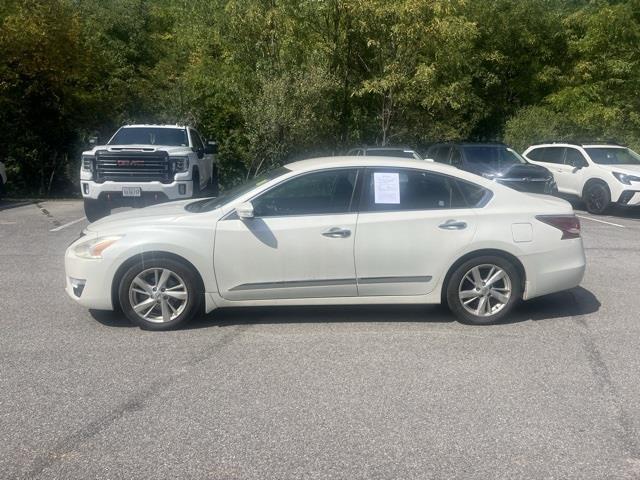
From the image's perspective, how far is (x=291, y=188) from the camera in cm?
707

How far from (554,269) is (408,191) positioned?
1.59 m

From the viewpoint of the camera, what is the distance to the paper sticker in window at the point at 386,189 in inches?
281

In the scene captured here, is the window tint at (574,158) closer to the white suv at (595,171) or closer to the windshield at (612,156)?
the white suv at (595,171)

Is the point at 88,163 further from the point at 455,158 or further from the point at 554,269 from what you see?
the point at 554,269

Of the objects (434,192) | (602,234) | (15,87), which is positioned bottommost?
(602,234)

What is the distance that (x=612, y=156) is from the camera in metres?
17.9

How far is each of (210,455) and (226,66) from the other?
1972 cm

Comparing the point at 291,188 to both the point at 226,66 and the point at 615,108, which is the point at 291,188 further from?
the point at 615,108

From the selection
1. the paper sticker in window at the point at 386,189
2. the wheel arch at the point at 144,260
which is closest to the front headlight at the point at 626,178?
the paper sticker in window at the point at 386,189

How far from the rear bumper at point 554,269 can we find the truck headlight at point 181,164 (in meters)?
8.53

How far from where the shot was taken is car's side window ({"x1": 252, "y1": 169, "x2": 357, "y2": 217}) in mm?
7047

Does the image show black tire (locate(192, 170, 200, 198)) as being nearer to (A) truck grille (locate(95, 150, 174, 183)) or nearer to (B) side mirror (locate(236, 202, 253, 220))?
(A) truck grille (locate(95, 150, 174, 183))

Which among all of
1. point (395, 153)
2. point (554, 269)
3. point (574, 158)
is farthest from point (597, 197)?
point (554, 269)

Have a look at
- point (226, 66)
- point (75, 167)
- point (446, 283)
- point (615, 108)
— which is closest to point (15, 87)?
point (75, 167)
